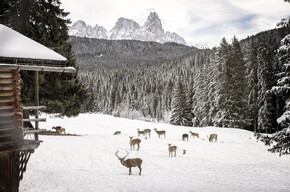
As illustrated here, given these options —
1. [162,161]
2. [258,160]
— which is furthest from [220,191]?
[258,160]

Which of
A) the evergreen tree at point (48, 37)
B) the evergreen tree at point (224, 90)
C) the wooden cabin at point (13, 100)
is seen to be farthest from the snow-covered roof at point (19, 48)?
the evergreen tree at point (224, 90)

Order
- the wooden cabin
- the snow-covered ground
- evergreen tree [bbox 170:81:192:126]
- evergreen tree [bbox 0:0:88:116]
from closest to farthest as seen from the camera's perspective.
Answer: the wooden cabin < the snow-covered ground < evergreen tree [bbox 0:0:88:116] < evergreen tree [bbox 170:81:192:126]

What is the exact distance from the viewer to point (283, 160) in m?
20.8

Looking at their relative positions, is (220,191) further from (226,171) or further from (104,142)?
(104,142)

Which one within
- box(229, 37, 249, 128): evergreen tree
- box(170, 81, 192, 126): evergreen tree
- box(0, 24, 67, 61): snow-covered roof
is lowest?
box(170, 81, 192, 126): evergreen tree

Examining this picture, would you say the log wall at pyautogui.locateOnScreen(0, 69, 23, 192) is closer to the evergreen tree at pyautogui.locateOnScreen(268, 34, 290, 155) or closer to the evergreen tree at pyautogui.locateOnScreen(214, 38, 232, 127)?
the evergreen tree at pyautogui.locateOnScreen(268, 34, 290, 155)

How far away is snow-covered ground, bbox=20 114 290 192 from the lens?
12.7 m

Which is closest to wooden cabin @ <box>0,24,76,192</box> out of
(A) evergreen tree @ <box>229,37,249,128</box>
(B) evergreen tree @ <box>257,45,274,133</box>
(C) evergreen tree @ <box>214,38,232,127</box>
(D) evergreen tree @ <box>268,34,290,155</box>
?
(D) evergreen tree @ <box>268,34,290,155</box>

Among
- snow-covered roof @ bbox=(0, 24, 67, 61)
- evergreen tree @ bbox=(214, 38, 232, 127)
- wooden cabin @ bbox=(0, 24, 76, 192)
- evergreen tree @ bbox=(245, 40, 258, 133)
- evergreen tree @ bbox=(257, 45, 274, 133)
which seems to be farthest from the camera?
evergreen tree @ bbox=(245, 40, 258, 133)

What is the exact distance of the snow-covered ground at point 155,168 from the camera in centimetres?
1272

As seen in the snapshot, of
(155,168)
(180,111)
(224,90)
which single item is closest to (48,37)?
(155,168)

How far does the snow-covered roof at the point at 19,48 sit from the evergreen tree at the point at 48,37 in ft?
19.8

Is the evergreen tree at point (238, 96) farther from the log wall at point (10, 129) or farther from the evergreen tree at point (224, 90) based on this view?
the log wall at point (10, 129)

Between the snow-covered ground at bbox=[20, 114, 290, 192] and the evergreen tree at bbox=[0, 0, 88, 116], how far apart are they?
3147 mm
